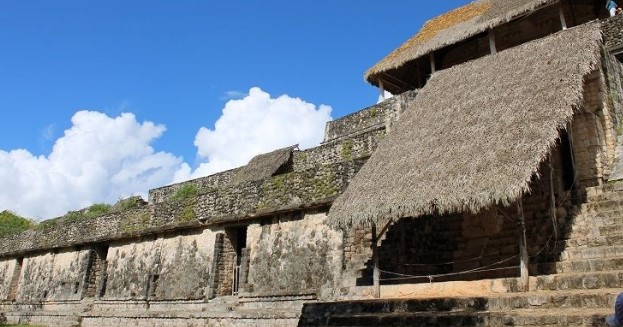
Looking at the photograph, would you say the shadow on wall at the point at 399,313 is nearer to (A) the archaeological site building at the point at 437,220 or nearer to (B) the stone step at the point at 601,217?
(A) the archaeological site building at the point at 437,220

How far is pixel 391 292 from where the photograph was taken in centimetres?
762

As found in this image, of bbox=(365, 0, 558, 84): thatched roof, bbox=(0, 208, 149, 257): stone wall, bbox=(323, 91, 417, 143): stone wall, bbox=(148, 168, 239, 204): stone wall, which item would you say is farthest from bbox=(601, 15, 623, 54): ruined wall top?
bbox=(148, 168, 239, 204): stone wall

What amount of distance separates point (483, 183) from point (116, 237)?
1095cm

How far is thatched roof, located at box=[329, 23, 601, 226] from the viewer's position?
21.0 ft

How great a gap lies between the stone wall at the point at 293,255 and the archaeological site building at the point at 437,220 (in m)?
0.03

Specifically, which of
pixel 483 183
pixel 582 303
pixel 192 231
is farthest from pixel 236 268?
pixel 582 303

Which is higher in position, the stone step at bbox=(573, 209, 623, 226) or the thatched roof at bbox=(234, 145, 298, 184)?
the thatched roof at bbox=(234, 145, 298, 184)

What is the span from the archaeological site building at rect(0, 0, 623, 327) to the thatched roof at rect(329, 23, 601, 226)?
3 cm

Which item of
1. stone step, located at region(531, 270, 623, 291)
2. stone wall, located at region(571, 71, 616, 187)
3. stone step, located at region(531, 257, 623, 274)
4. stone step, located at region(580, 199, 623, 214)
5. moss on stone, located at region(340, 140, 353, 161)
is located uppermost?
moss on stone, located at region(340, 140, 353, 161)

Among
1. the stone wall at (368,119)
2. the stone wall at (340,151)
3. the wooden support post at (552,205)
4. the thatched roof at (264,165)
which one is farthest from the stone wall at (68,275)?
the wooden support post at (552,205)

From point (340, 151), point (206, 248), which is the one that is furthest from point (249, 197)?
point (340, 151)

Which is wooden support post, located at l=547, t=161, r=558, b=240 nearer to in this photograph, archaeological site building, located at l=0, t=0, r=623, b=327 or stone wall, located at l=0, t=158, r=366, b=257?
archaeological site building, located at l=0, t=0, r=623, b=327

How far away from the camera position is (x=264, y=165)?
56.8ft

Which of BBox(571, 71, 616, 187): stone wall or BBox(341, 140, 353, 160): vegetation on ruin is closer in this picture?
BBox(571, 71, 616, 187): stone wall
